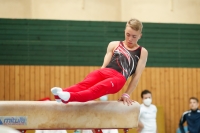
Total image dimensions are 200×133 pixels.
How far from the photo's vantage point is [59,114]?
211 inches

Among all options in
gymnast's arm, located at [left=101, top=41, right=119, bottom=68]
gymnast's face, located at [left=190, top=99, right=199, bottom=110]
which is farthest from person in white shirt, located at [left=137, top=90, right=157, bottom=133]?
gymnast's arm, located at [left=101, top=41, right=119, bottom=68]

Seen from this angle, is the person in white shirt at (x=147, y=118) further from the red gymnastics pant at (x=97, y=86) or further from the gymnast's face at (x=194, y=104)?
the red gymnastics pant at (x=97, y=86)

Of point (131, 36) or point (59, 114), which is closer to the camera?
point (59, 114)

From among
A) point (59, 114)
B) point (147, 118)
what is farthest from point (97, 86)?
point (147, 118)

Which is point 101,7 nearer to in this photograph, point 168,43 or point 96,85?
point 168,43

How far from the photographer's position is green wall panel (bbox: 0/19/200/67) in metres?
12.3

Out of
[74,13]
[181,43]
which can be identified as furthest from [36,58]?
[181,43]

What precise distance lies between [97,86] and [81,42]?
7.45 metres

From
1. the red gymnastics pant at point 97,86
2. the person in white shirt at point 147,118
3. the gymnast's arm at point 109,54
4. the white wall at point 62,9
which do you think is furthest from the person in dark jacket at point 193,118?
the red gymnastics pant at point 97,86

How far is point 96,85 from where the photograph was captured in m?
5.26

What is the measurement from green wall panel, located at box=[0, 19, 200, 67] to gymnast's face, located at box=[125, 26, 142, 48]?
6699 mm

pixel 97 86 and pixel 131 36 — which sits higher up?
pixel 131 36

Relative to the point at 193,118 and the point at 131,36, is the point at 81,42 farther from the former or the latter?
the point at 131,36

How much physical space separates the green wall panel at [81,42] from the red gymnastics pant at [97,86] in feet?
22.8
